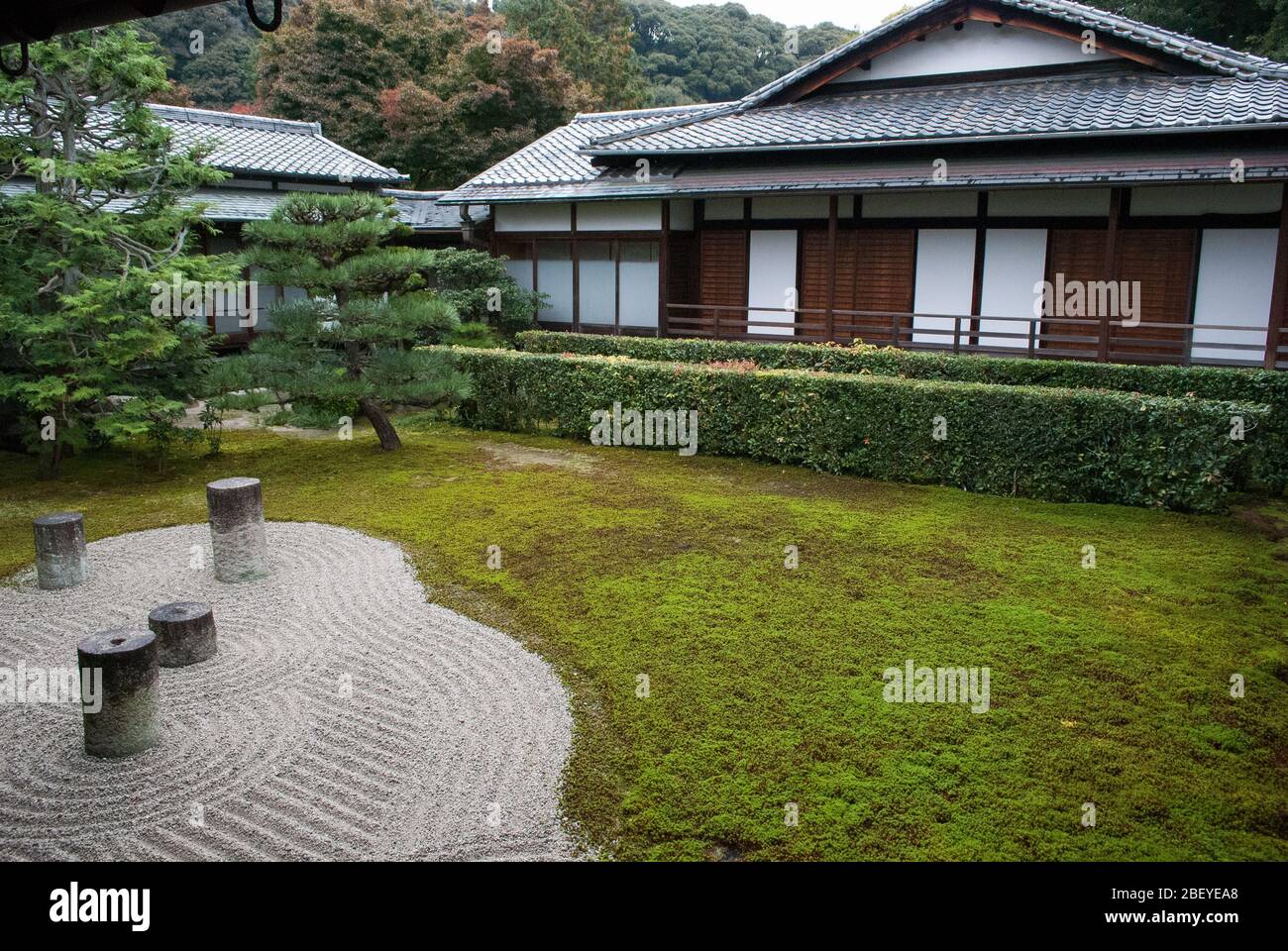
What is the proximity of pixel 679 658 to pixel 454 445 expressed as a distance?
8588mm

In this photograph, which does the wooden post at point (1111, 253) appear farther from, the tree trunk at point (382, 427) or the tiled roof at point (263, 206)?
the tiled roof at point (263, 206)

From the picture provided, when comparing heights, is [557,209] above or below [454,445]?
above

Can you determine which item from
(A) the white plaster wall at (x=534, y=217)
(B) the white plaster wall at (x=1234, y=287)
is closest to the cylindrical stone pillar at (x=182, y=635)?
(B) the white plaster wall at (x=1234, y=287)

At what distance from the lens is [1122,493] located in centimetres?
1094

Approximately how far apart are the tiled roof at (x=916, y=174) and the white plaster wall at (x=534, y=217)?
2.02 feet

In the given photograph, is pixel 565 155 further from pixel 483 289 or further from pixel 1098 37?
pixel 1098 37

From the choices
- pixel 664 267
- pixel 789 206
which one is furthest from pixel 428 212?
pixel 789 206

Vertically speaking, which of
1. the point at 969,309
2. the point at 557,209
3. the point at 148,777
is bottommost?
the point at 148,777

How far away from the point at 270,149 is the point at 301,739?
69.9ft

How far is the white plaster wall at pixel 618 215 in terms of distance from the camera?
20469 millimetres

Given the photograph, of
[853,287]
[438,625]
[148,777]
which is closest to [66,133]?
[438,625]

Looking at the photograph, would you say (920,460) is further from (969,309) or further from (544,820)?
(544,820)

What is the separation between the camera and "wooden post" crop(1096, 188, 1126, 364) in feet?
48.1

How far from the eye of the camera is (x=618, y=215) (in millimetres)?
21016
